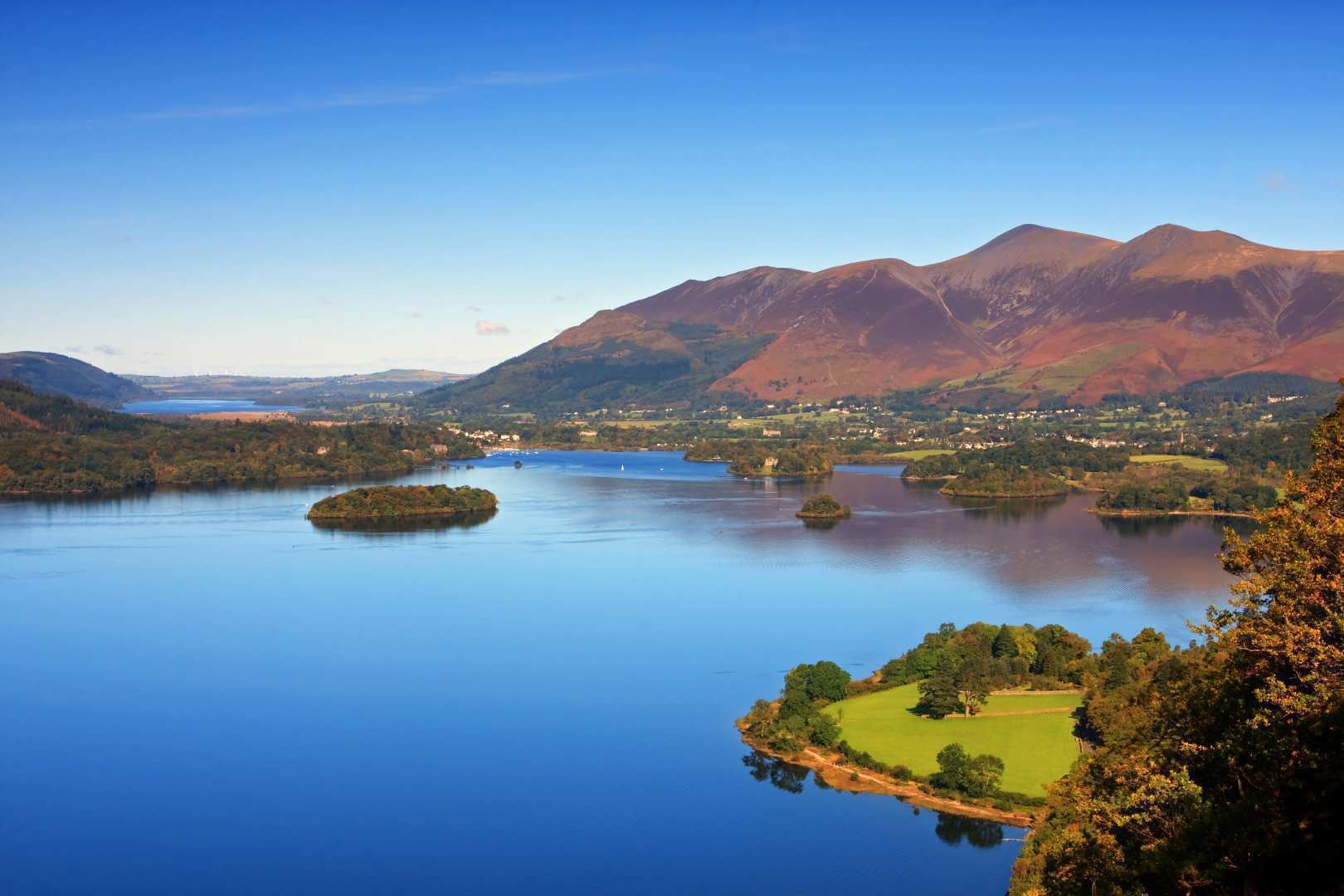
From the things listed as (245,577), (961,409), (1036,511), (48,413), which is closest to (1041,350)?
(961,409)

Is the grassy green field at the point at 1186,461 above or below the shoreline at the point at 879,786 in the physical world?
above

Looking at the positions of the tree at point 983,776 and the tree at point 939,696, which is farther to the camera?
the tree at point 939,696

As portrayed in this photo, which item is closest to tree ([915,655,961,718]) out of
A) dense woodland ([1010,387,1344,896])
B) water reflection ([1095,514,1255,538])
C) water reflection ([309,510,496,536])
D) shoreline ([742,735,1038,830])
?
shoreline ([742,735,1038,830])

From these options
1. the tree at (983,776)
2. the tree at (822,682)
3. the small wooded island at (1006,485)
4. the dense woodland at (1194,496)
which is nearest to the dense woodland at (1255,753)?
the tree at (983,776)

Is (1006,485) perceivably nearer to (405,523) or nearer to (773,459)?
(773,459)

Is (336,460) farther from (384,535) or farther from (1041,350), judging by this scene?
(1041,350)

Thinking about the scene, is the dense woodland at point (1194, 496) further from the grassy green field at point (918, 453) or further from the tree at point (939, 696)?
the tree at point (939, 696)
